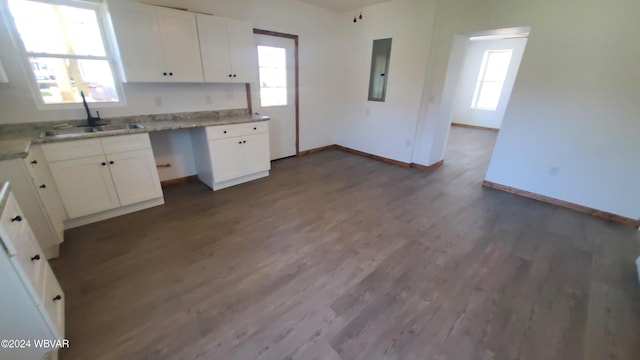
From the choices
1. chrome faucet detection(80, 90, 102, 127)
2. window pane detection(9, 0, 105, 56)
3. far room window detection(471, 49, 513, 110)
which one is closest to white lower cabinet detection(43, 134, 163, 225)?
chrome faucet detection(80, 90, 102, 127)

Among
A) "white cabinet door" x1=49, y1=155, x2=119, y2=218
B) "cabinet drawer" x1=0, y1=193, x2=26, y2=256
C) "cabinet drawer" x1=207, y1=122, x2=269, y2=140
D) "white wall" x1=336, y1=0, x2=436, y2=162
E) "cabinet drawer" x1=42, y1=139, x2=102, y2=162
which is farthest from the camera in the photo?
"white wall" x1=336, y1=0, x2=436, y2=162

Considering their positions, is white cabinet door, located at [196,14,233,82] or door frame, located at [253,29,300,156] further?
door frame, located at [253,29,300,156]

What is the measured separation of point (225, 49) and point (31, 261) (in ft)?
9.46

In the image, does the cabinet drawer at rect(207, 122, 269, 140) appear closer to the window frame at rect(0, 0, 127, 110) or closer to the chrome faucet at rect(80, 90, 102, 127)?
the window frame at rect(0, 0, 127, 110)

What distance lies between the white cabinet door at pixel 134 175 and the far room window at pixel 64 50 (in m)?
0.81

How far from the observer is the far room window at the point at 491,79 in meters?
7.45

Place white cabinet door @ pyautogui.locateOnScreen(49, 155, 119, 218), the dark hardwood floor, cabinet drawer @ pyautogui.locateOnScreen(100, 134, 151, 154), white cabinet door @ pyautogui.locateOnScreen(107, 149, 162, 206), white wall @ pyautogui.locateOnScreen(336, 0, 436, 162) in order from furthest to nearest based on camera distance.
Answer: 1. white wall @ pyautogui.locateOnScreen(336, 0, 436, 162)
2. white cabinet door @ pyautogui.locateOnScreen(107, 149, 162, 206)
3. cabinet drawer @ pyautogui.locateOnScreen(100, 134, 151, 154)
4. white cabinet door @ pyautogui.locateOnScreen(49, 155, 119, 218)
5. the dark hardwood floor

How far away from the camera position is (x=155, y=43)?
2.78 meters

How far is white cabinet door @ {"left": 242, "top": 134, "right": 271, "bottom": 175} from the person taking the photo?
3.61m

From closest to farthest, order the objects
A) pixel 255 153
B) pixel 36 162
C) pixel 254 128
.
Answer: pixel 36 162, pixel 254 128, pixel 255 153

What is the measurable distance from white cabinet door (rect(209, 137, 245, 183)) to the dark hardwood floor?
0.34m

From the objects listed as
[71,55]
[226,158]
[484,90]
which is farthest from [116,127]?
[484,90]

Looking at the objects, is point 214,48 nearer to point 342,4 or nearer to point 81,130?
point 81,130

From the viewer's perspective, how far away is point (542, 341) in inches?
62.6
